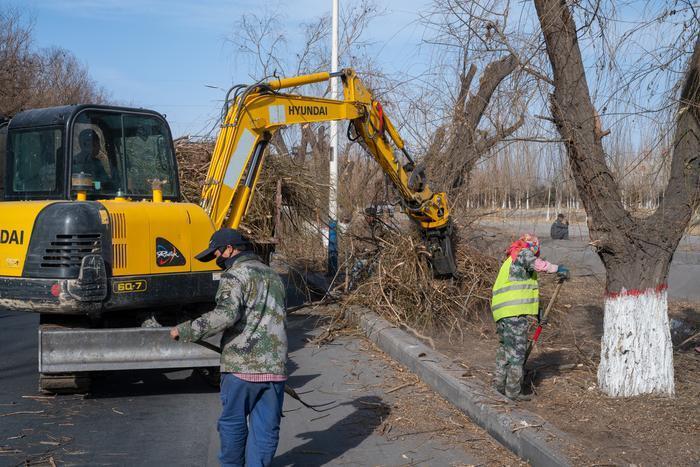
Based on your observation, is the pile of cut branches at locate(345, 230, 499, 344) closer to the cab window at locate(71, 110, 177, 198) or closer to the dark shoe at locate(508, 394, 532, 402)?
the dark shoe at locate(508, 394, 532, 402)

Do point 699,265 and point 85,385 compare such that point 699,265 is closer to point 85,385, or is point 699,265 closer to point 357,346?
point 357,346

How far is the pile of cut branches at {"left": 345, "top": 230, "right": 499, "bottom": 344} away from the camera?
10922 millimetres

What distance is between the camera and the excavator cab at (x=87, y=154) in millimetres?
7566

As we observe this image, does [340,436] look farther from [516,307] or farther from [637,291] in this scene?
[637,291]

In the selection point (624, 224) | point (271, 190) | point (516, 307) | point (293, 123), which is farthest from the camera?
point (271, 190)

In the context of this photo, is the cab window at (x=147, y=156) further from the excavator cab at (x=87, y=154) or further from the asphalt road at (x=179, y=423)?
the asphalt road at (x=179, y=423)

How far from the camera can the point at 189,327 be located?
4961 mm

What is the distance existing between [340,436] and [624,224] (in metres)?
3.03

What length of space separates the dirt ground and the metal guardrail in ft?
9.17

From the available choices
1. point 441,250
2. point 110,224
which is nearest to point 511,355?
point 110,224

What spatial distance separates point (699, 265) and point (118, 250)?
18020 mm

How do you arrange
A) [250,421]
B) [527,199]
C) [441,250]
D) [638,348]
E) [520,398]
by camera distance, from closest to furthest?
[250,421] → [638,348] → [520,398] → [527,199] → [441,250]

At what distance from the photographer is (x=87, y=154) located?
7641 mm

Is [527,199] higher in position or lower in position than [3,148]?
lower
